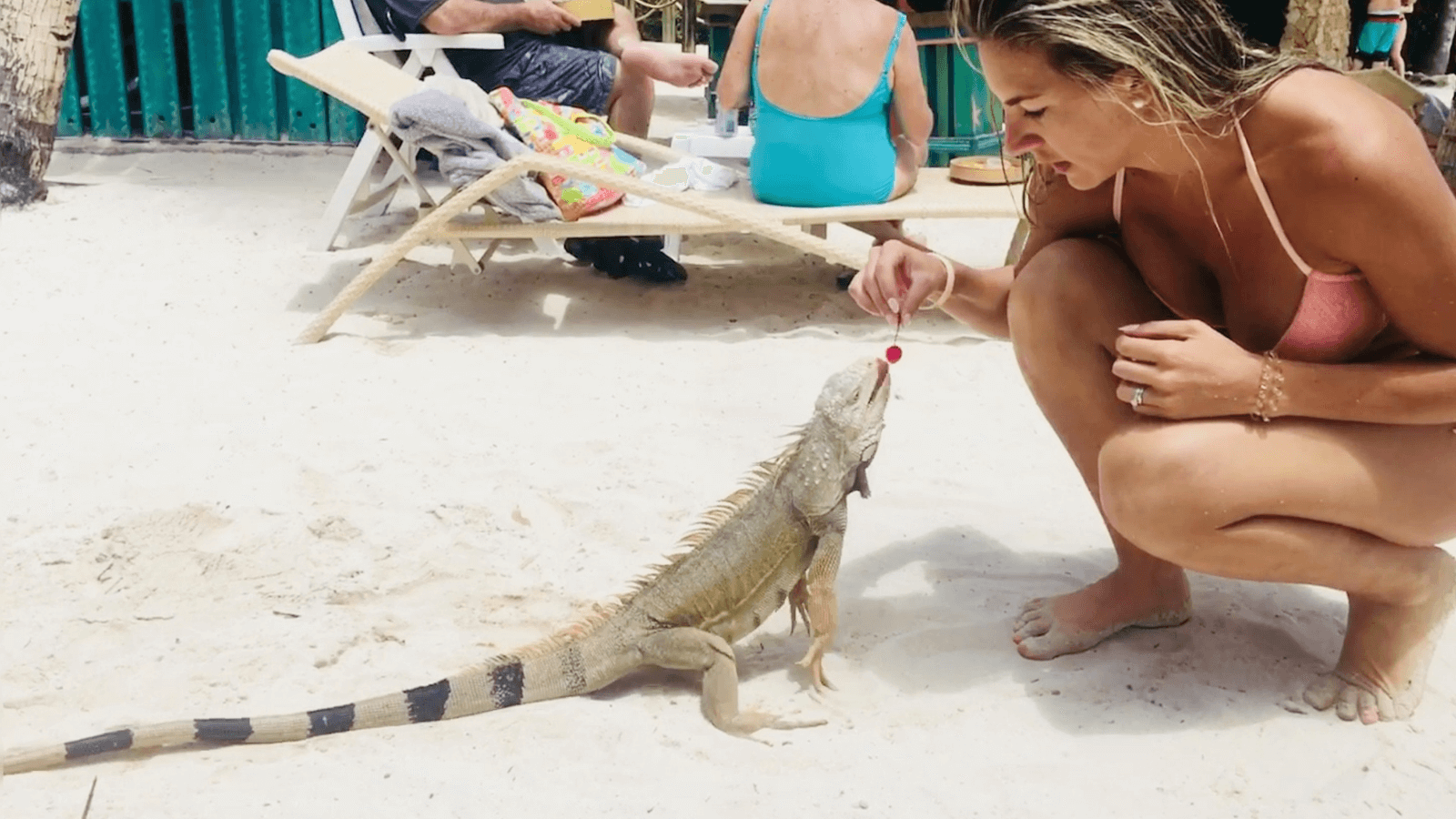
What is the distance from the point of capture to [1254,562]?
268cm

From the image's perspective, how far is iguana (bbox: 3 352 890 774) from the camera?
2961mm

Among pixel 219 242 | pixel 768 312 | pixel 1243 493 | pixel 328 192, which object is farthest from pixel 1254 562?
→ pixel 328 192

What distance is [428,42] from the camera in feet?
22.5

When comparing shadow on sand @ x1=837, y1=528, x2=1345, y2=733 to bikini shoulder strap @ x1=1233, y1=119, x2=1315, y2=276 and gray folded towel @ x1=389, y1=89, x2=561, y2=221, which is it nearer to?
bikini shoulder strap @ x1=1233, y1=119, x2=1315, y2=276


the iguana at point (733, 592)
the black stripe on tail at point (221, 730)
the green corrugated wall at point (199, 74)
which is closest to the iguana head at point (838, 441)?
the iguana at point (733, 592)

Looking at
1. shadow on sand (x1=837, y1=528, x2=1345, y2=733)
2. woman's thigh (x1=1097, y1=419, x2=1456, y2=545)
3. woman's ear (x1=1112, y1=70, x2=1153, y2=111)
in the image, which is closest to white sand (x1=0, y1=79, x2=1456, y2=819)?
shadow on sand (x1=837, y1=528, x2=1345, y2=733)

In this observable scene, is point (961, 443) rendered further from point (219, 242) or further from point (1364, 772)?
point (219, 242)

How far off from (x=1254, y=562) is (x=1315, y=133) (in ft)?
2.75

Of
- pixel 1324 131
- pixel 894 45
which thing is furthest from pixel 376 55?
pixel 1324 131

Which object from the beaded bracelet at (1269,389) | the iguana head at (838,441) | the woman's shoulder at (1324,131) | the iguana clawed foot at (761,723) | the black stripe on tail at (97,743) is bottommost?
the iguana clawed foot at (761,723)

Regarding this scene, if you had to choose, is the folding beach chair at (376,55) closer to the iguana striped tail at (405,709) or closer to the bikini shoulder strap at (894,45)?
the bikini shoulder strap at (894,45)

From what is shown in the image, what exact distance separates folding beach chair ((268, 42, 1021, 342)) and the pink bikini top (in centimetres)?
274

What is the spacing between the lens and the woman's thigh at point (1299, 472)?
2594 millimetres

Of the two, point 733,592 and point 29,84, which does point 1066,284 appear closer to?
point 733,592
